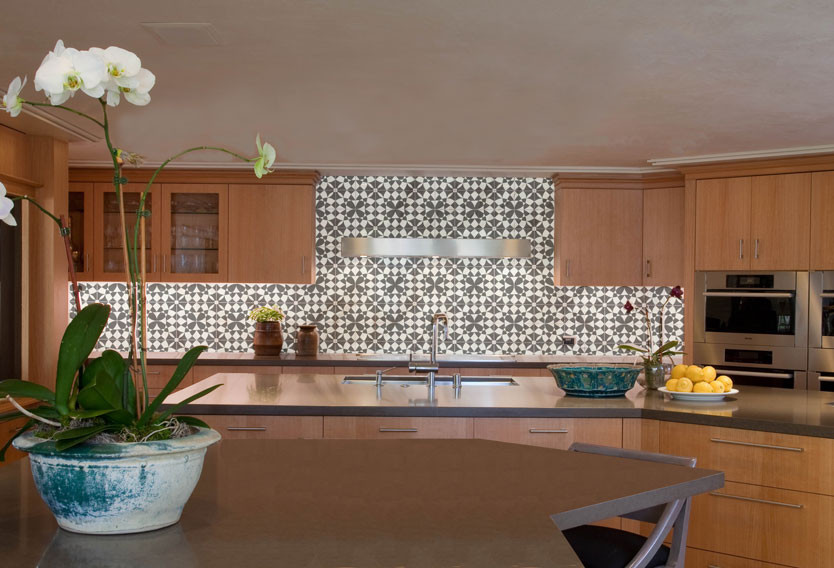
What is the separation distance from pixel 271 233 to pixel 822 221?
3.89 meters

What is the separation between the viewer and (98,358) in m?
1.31

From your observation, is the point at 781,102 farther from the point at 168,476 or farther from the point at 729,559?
the point at 168,476

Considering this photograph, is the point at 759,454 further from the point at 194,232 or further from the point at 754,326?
the point at 194,232

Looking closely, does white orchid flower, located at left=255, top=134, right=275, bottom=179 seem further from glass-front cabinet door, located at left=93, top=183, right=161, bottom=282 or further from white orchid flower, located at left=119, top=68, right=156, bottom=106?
glass-front cabinet door, located at left=93, top=183, right=161, bottom=282

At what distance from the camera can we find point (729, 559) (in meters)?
3.08

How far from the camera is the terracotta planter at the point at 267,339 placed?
241 inches

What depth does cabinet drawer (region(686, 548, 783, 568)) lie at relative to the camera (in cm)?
304

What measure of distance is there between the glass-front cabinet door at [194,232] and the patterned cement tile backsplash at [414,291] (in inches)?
16.2

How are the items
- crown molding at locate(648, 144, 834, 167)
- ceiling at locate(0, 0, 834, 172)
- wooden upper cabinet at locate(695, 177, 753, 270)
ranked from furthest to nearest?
wooden upper cabinet at locate(695, 177, 753, 270) → crown molding at locate(648, 144, 834, 167) → ceiling at locate(0, 0, 834, 172)

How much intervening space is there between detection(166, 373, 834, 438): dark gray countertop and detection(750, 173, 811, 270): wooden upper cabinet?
5.57 feet

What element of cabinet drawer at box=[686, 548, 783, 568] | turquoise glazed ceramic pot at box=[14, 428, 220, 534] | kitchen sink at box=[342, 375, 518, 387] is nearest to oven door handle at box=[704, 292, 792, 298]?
kitchen sink at box=[342, 375, 518, 387]

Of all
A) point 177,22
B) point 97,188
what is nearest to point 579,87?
point 177,22

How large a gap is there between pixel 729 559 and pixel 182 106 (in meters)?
3.34

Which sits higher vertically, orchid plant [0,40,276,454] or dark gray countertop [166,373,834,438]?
orchid plant [0,40,276,454]
